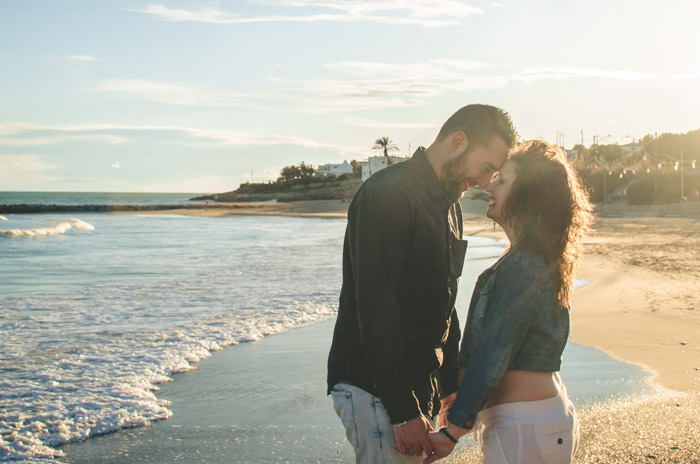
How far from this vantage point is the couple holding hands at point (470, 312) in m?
2.38

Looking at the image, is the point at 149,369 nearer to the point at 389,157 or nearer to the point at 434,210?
the point at 434,210

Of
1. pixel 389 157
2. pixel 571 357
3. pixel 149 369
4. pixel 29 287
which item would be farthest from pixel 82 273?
pixel 389 157

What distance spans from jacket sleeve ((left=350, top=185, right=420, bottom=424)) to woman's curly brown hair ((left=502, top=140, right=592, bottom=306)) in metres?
0.50

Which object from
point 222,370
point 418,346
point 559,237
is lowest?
point 222,370

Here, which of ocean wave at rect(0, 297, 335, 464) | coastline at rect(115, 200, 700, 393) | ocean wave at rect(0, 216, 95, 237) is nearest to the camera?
ocean wave at rect(0, 297, 335, 464)

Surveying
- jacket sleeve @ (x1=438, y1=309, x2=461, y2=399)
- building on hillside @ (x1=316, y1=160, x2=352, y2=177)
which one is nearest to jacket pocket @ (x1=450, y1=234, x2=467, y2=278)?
jacket sleeve @ (x1=438, y1=309, x2=461, y2=399)

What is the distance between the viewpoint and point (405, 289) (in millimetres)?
2523

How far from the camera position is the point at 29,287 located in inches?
533

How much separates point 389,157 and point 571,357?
94876 millimetres

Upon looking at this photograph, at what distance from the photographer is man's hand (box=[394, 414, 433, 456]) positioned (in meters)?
2.40

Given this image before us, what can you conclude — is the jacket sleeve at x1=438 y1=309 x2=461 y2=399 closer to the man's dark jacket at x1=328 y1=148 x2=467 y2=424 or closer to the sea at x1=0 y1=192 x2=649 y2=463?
the man's dark jacket at x1=328 y1=148 x2=467 y2=424

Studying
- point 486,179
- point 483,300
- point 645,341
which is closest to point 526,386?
point 483,300

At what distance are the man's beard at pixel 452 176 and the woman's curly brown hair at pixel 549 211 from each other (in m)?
0.26

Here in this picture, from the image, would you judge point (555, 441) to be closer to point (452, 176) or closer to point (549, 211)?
point (549, 211)
